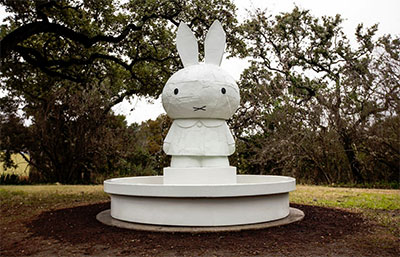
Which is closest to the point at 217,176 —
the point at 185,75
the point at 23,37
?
the point at 185,75

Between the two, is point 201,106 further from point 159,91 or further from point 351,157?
point 351,157

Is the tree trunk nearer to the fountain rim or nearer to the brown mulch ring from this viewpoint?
the brown mulch ring

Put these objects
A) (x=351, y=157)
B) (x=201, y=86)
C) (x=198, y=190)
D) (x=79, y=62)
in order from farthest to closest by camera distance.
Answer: (x=351, y=157) < (x=79, y=62) < (x=201, y=86) < (x=198, y=190)

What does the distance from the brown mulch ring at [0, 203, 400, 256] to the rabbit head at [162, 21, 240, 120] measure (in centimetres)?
278

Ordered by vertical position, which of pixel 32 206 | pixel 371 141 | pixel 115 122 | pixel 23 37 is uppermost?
pixel 23 37

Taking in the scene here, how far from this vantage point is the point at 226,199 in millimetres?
6137

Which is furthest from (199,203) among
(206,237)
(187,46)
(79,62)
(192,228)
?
(79,62)

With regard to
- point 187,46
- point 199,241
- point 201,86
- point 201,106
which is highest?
point 187,46

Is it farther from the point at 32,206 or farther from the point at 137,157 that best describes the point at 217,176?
the point at 137,157

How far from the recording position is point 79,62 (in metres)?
12.0

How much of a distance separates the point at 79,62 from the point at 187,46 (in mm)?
5423

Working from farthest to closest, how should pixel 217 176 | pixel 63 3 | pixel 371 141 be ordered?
pixel 371 141, pixel 63 3, pixel 217 176

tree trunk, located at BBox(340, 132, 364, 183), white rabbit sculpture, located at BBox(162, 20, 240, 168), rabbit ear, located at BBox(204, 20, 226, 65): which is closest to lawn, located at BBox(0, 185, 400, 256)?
white rabbit sculpture, located at BBox(162, 20, 240, 168)

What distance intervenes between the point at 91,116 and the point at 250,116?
8070 mm
